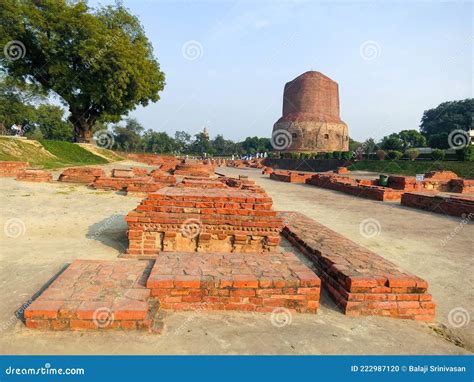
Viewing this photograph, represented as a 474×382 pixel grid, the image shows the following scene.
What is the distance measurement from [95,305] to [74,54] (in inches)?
792

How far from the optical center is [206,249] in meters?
3.38

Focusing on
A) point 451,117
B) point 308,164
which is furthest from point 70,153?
point 451,117

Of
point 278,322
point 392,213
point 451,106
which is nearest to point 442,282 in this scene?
point 278,322

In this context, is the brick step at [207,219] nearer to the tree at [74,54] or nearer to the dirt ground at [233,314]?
the dirt ground at [233,314]

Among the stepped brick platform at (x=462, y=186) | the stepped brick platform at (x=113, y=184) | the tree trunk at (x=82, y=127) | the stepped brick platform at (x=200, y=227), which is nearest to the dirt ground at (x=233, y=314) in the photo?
the stepped brick platform at (x=200, y=227)

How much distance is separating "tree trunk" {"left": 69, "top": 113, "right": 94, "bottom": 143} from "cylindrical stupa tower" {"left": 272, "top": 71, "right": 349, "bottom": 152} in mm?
24787

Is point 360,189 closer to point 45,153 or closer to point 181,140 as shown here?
point 45,153

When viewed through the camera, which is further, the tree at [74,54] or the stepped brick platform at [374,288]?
the tree at [74,54]

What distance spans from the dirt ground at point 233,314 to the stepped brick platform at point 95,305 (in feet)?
0.21

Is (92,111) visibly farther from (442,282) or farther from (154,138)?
(154,138)

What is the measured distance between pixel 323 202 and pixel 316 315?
6.58m

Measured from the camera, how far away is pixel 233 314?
2139 mm

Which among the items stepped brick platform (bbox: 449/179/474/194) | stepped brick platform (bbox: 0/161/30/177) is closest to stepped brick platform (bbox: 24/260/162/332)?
stepped brick platform (bbox: 0/161/30/177)

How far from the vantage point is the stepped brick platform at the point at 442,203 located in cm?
657
